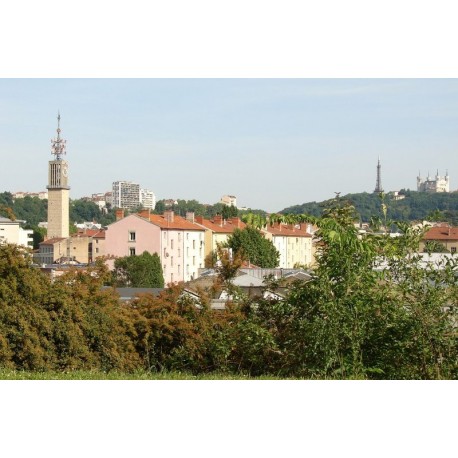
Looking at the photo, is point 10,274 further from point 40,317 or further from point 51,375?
point 51,375

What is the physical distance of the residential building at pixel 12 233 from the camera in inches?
306

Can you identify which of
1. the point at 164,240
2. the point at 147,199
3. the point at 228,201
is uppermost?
the point at 147,199

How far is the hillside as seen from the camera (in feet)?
18.5

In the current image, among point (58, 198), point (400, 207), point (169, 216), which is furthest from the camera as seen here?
point (58, 198)

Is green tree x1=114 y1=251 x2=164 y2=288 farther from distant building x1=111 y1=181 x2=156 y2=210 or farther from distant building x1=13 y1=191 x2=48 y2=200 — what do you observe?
distant building x1=13 y1=191 x2=48 y2=200

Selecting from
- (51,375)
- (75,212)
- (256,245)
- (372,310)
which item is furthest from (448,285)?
(75,212)

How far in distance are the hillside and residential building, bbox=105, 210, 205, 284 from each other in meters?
19.3

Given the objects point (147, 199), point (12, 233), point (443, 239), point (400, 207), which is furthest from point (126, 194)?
point (443, 239)

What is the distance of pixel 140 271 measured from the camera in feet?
120

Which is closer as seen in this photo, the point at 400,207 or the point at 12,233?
the point at 400,207

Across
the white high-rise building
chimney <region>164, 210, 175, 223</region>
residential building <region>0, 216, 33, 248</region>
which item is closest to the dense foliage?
residential building <region>0, 216, 33, 248</region>

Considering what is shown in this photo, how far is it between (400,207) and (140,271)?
2719cm

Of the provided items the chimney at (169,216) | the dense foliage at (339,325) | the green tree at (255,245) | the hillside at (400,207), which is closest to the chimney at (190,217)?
the chimney at (169,216)

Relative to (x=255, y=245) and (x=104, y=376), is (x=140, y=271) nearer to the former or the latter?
(x=255, y=245)
